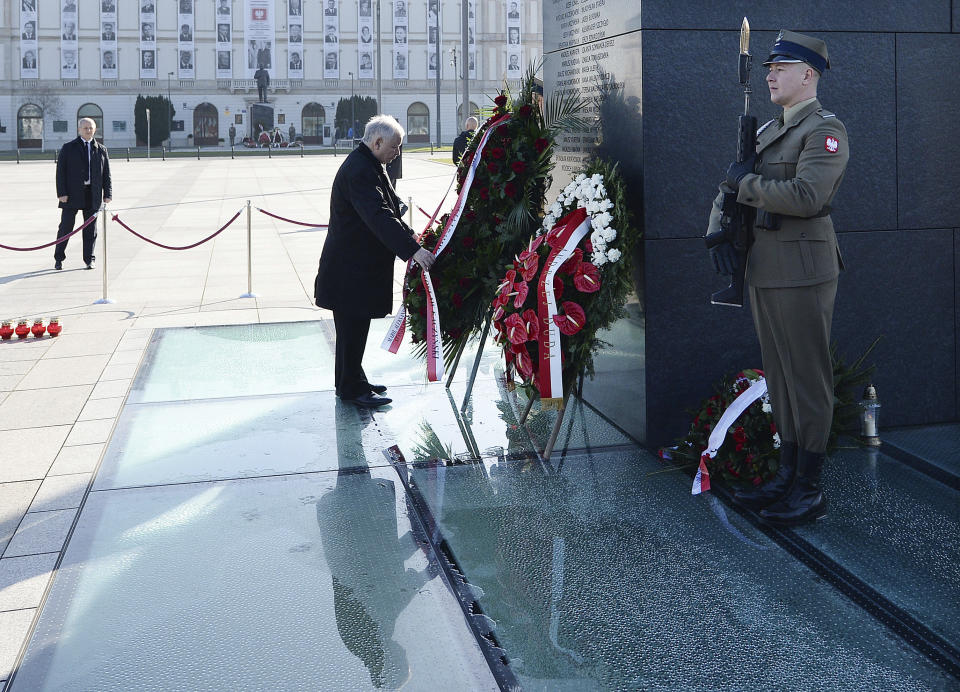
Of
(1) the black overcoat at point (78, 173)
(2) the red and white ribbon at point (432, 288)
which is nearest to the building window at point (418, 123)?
(1) the black overcoat at point (78, 173)

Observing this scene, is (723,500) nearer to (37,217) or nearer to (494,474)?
(494,474)

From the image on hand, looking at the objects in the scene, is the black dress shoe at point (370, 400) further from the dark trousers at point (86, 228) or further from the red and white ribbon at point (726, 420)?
the dark trousers at point (86, 228)

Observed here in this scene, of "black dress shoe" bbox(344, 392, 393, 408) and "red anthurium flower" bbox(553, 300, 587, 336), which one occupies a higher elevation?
"red anthurium flower" bbox(553, 300, 587, 336)

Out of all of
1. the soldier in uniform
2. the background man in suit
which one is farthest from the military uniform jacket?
the background man in suit

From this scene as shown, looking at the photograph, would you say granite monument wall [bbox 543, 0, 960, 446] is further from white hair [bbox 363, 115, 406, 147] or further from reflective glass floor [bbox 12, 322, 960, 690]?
white hair [bbox 363, 115, 406, 147]

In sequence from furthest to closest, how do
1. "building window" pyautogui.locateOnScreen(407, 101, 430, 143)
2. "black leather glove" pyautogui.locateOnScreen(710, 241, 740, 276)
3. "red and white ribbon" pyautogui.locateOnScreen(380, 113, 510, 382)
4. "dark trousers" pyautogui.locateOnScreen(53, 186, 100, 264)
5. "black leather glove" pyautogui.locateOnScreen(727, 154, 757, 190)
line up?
"building window" pyautogui.locateOnScreen(407, 101, 430, 143) < "dark trousers" pyautogui.locateOnScreen(53, 186, 100, 264) < "red and white ribbon" pyautogui.locateOnScreen(380, 113, 510, 382) < "black leather glove" pyautogui.locateOnScreen(710, 241, 740, 276) < "black leather glove" pyautogui.locateOnScreen(727, 154, 757, 190)

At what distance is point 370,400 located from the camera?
643cm

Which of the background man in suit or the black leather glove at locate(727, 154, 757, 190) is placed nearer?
the black leather glove at locate(727, 154, 757, 190)

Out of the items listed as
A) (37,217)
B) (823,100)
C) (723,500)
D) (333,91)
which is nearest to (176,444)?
(723,500)

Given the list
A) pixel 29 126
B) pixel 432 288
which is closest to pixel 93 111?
pixel 29 126

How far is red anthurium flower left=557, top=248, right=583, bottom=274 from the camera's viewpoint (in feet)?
16.7

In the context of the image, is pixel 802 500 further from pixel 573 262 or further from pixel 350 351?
pixel 350 351

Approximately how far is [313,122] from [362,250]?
7954cm

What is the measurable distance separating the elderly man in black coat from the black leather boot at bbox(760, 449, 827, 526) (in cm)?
248
